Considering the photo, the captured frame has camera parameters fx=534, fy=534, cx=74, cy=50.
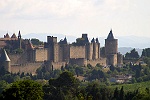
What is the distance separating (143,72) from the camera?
217ft

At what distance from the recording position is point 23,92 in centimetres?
3175

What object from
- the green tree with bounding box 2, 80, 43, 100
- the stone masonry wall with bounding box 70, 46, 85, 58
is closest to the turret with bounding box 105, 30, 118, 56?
the stone masonry wall with bounding box 70, 46, 85, 58

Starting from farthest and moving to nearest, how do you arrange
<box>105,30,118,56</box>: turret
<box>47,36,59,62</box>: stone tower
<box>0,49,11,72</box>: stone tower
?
<box>105,30,118,56</box>: turret, <box>47,36,59,62</box>: stone tower, <box>0,49,11,72</box>: stone tower

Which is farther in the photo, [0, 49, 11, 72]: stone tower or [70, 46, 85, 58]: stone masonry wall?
[70, 46, 85, 58]: stone masonry wall

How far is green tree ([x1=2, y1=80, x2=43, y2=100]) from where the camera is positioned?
31.2m

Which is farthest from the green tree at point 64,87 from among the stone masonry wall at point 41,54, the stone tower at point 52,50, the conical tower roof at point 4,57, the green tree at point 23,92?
the stone tower at point 52,50

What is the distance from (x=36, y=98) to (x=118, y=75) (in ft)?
120

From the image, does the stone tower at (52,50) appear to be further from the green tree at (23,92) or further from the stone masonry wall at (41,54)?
the green tree at (23,92)

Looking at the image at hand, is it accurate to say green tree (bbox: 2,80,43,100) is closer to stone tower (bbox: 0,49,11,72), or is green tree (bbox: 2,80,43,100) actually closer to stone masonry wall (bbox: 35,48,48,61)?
stone tower (bbox: 0,49,11,72)

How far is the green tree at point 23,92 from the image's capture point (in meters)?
31.2

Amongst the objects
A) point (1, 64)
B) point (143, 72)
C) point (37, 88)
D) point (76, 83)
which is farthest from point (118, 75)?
point (37, 88)

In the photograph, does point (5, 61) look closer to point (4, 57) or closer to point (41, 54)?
point (4, 57)

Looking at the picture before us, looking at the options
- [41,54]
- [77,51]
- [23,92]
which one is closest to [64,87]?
[23,92]

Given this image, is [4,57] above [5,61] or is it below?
above
